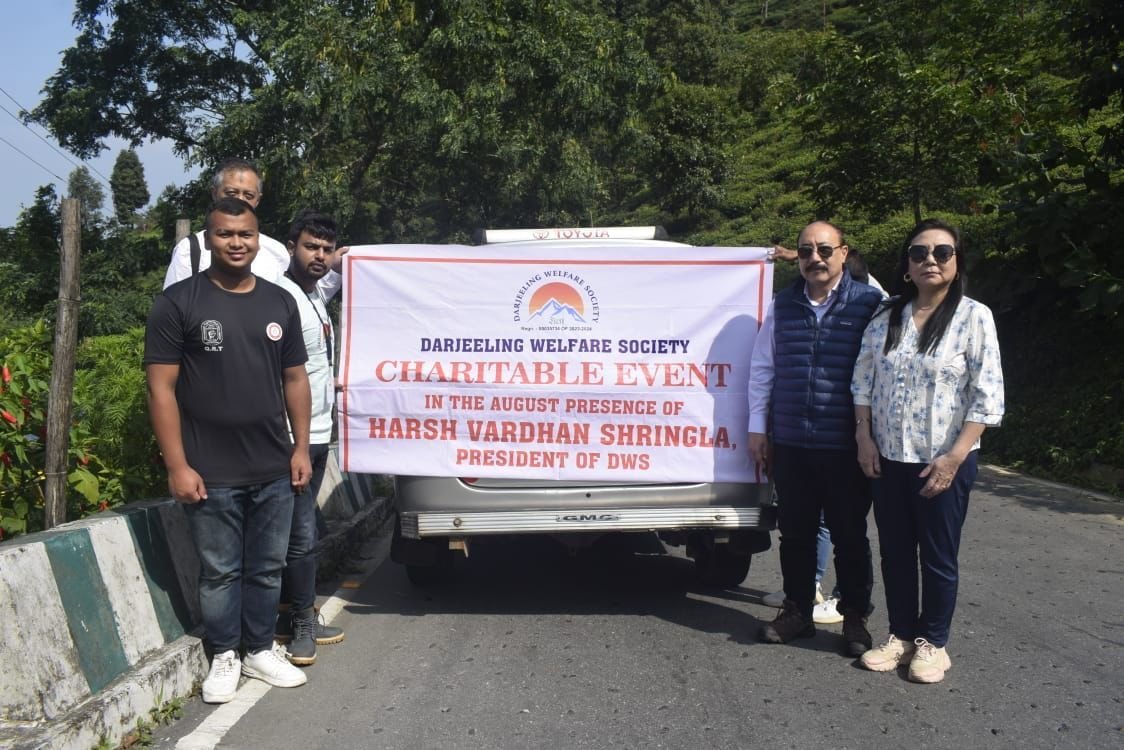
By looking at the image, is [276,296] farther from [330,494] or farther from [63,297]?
[330,494]

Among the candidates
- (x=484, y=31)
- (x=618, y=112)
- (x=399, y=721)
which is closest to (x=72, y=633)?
(x=399, y=721)

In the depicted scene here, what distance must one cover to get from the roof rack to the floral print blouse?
2193 millimetres

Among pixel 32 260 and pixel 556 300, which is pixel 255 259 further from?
pixel 32 260

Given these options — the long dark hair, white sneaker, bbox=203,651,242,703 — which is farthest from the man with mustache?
white sneaker, bbox=203,651,242,703

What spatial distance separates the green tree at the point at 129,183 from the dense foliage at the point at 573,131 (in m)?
62.8

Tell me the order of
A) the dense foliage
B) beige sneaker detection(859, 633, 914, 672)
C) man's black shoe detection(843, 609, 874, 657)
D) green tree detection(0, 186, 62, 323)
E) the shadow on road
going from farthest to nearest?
green tree detection(0, 186, 62, 323), the dense foliage, the shadow on road, man's black shoe detection(843, 609, 874, 657), beige sneaker detection(859, 633, 914, 672)

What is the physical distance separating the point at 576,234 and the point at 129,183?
89.2 meters

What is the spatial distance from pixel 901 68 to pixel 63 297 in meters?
12.3

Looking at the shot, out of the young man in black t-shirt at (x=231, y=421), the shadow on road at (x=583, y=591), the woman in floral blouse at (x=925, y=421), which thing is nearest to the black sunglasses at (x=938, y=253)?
the woman in floral blouse at (x=925, y=421)

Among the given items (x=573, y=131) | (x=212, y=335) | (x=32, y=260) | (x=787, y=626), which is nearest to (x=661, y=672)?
(x=787, y=626)

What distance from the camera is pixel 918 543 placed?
4793 mm

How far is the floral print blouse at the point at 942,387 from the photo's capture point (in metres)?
4.45

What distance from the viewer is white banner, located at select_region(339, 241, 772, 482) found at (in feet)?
18.4

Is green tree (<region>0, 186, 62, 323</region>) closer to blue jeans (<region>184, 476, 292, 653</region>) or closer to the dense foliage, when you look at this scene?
the dense foliage
